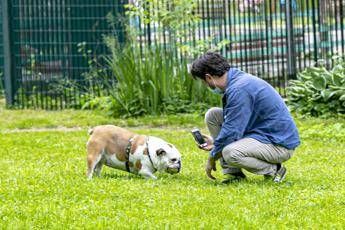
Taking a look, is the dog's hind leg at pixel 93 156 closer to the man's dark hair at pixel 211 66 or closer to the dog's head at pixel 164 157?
the dog's head at pixel 164 157

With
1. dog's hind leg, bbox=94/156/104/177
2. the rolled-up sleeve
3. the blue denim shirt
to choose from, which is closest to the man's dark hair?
the blue denim shirt

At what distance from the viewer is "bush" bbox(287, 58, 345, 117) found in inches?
584

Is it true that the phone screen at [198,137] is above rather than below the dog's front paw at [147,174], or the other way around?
above

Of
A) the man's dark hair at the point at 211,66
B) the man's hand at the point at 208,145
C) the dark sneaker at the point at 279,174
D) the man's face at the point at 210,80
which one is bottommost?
the dark sneaker at the point at 279,174

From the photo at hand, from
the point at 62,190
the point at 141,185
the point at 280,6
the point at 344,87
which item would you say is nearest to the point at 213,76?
the point at 141,185

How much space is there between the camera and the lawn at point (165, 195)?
6992 millimetres

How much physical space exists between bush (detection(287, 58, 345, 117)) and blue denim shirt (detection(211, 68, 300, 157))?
5.82m

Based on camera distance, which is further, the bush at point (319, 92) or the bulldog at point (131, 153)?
the bush at point (319, 92)

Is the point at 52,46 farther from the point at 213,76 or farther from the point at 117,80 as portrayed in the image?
the point at 213,76

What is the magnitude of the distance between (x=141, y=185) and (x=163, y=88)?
6947 mm

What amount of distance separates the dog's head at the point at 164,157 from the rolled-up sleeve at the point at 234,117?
0.49 metres

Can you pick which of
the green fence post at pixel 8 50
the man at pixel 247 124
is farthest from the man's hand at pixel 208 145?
the green fence post at pixel 8 50

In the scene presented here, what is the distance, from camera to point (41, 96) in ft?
56.0

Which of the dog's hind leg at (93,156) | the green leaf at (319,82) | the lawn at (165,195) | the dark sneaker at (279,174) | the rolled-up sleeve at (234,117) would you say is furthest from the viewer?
the green leaf at (319,82)
